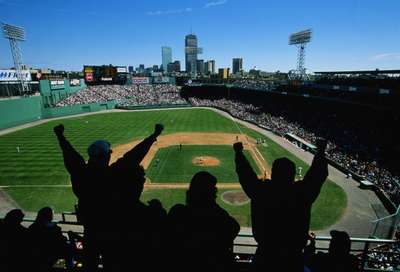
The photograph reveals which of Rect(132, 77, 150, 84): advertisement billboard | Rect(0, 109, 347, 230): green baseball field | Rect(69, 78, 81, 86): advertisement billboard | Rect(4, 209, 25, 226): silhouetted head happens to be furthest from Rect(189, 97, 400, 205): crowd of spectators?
Rect(69, 78, 81, 86): advertisement billboard

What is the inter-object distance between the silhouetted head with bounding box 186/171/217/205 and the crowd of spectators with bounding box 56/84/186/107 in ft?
225

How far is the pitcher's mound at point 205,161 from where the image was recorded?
27062mm

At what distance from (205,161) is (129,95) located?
192 ft

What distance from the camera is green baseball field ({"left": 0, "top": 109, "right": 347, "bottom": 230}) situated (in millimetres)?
19219

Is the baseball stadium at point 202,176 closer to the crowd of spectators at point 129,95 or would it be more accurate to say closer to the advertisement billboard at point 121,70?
the crowd of spectators at point 129,95

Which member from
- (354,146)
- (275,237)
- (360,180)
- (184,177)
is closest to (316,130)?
(354,146)

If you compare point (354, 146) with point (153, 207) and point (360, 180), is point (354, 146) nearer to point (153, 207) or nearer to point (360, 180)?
point (360, 180)

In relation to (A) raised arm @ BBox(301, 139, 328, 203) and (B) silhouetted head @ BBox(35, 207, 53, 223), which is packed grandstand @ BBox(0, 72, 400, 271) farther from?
(B) silhouetted head @ BBox(35, 207, 53, 223)

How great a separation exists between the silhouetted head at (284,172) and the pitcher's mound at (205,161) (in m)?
24.4

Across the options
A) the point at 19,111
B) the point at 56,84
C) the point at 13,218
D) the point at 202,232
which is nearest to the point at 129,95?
the point at 56,84

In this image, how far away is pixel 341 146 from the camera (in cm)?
3127

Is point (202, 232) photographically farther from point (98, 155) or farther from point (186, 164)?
point (186, 164)

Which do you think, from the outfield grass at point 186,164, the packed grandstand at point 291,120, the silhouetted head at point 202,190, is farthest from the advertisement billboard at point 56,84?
the silhouetted head at point 202,190

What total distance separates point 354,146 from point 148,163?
23086mm
